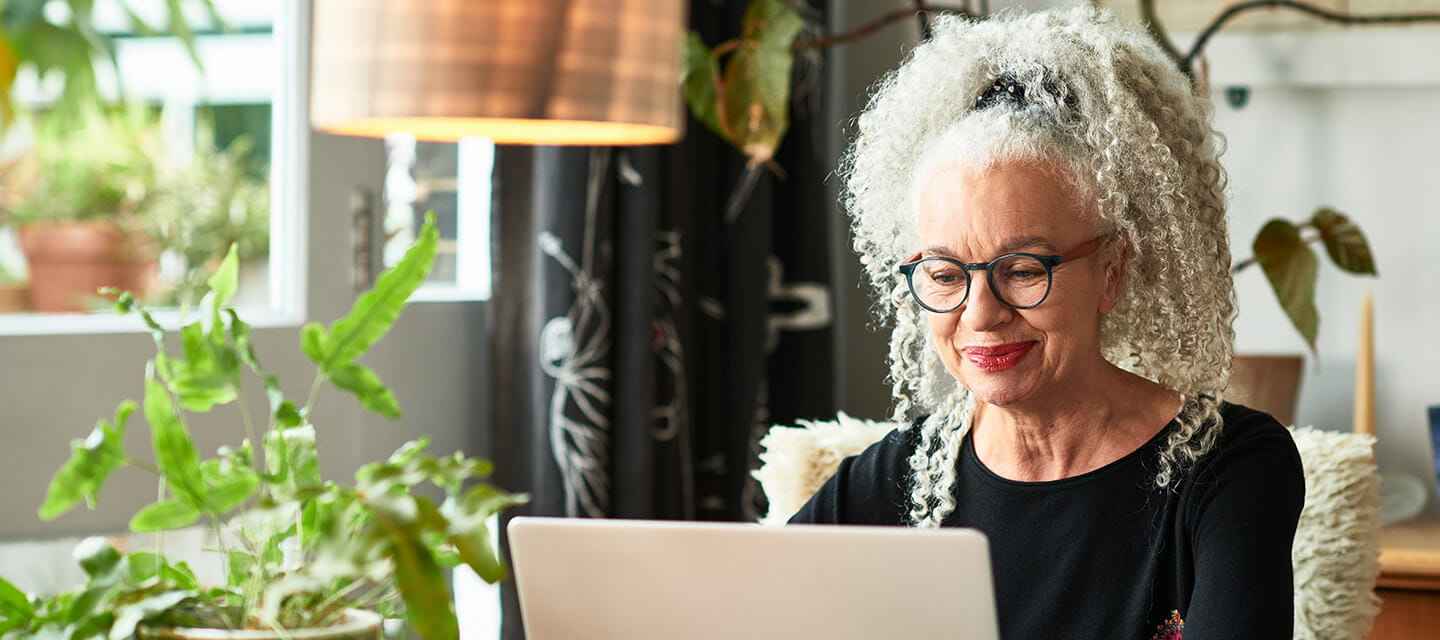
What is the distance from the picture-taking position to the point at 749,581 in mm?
866

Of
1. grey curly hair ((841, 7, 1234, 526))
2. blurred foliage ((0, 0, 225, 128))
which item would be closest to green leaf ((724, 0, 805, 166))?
grey curly hair ((841, 7, 1234, 526))

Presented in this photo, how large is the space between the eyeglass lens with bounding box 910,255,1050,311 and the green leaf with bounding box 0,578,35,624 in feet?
2.60

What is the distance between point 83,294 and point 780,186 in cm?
129

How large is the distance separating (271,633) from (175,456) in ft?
0.44

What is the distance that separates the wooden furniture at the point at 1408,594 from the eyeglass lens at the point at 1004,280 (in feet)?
3.01

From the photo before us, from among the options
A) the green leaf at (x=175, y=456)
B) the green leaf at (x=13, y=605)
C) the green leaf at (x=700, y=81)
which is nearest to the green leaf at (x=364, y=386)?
the green leaf at (x=175, y=456)

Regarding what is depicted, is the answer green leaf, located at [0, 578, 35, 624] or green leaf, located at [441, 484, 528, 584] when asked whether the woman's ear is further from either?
green leaf, located at [0, 578, 35, 624]

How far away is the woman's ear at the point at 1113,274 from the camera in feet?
4.26

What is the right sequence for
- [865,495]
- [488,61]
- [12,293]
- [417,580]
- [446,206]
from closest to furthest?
[417,580]
[488,61]
[865,495]
[12,293]
[446,206]

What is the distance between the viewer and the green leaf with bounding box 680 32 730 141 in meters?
2.04

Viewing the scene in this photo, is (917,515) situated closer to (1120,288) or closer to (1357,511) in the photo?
(1120,288)

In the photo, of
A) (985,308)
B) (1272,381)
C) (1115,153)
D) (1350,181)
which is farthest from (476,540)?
(1350,181)

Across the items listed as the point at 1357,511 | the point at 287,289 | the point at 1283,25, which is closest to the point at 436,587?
the point at 1357,511

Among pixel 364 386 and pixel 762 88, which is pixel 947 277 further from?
pixel 762 88
